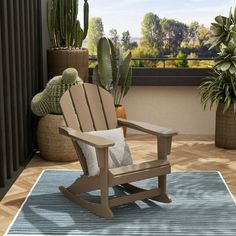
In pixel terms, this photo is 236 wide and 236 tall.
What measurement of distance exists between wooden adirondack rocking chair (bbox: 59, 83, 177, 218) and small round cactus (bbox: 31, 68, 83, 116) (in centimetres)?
70

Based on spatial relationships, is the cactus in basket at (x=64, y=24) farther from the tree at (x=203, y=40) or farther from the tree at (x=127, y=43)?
the tree at (x=203, y=40)

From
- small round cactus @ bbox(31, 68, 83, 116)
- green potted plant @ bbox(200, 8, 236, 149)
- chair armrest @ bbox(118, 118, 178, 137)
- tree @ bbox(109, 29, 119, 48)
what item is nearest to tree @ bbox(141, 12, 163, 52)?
tree @ bbox(109, 29, 119, 48)

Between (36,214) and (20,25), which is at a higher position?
(20,25)

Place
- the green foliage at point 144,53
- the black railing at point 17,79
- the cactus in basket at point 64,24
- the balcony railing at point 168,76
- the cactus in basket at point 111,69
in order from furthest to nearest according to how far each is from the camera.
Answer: the green foliage at point 144,53, the balcony railing at point 168,76, the cactus in basket at point 111,69, the cactus in basket at point 64,24, the black railing at point 17,79

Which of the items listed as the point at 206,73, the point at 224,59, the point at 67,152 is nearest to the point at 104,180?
the point at 67,152

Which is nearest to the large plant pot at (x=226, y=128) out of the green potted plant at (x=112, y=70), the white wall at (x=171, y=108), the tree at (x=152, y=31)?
the white wall at (x=171, y=108)

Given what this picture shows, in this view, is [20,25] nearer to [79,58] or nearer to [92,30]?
[79,58]

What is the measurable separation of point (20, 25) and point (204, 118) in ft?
8.55

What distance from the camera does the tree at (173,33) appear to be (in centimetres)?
595

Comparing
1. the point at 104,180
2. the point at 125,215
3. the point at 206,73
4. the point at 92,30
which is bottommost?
the point at 125,215

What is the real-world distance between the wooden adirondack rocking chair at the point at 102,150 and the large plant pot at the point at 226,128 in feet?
5.79

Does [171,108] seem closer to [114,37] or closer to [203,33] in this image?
[203,33]

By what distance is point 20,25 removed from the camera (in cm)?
445

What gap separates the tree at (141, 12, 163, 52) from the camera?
594cm
